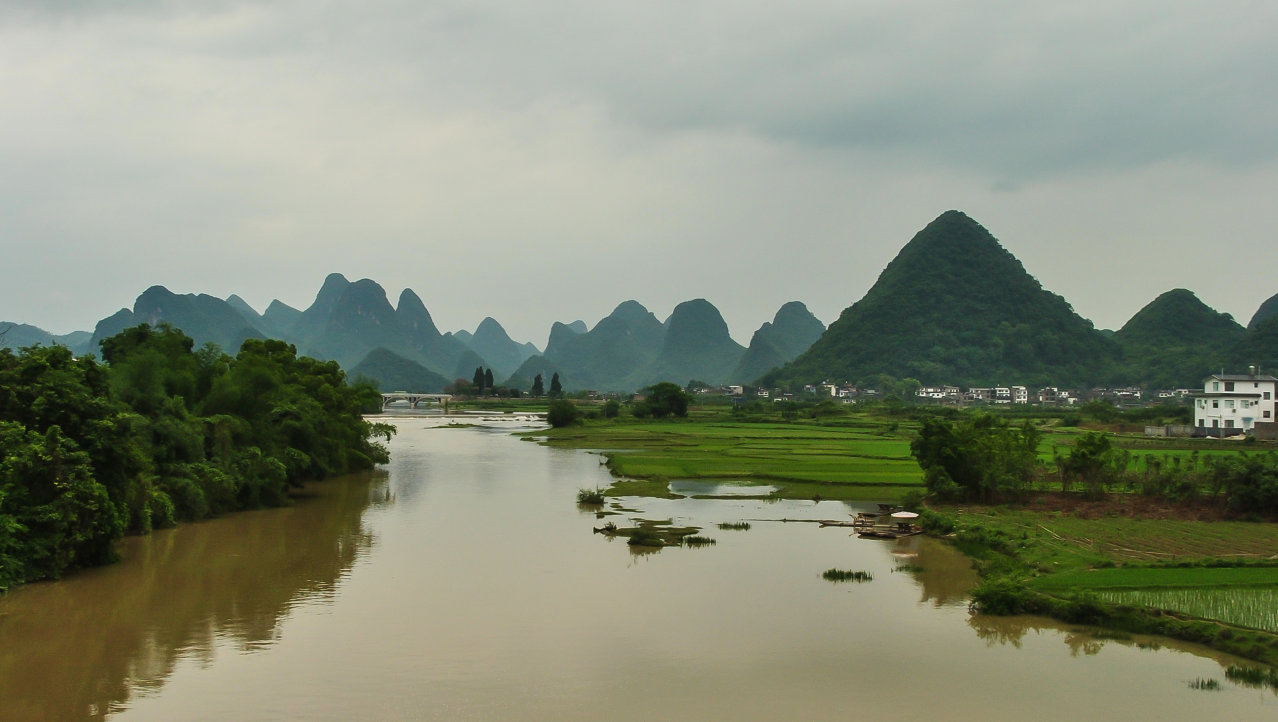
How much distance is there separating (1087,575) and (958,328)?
9340 centimetres

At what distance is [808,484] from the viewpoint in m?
25.2

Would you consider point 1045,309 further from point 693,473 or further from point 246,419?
point 246,419

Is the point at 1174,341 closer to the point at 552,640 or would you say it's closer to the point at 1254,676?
the point at 1254,676

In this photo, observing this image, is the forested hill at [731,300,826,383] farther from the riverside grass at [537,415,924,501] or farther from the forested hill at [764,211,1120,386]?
the riverside grass at [537,415,924,501]

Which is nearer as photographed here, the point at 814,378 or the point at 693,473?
the point at 693,473

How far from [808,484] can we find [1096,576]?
1258 centimetres

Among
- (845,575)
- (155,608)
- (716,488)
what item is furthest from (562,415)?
(155,608)

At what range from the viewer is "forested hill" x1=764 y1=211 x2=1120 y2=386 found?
95.3 meters

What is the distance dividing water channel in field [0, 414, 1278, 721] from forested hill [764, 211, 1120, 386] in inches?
3304

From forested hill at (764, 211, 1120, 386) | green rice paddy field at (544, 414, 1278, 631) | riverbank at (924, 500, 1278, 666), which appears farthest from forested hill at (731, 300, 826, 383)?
riverbank at (924, 500, 1278, 666)

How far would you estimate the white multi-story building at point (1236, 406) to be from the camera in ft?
120

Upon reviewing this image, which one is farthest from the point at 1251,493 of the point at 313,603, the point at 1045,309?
the point at 1045,309

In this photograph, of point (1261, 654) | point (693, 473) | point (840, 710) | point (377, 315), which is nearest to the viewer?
point (840, 710)

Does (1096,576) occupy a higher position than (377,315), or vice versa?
(377,315)
